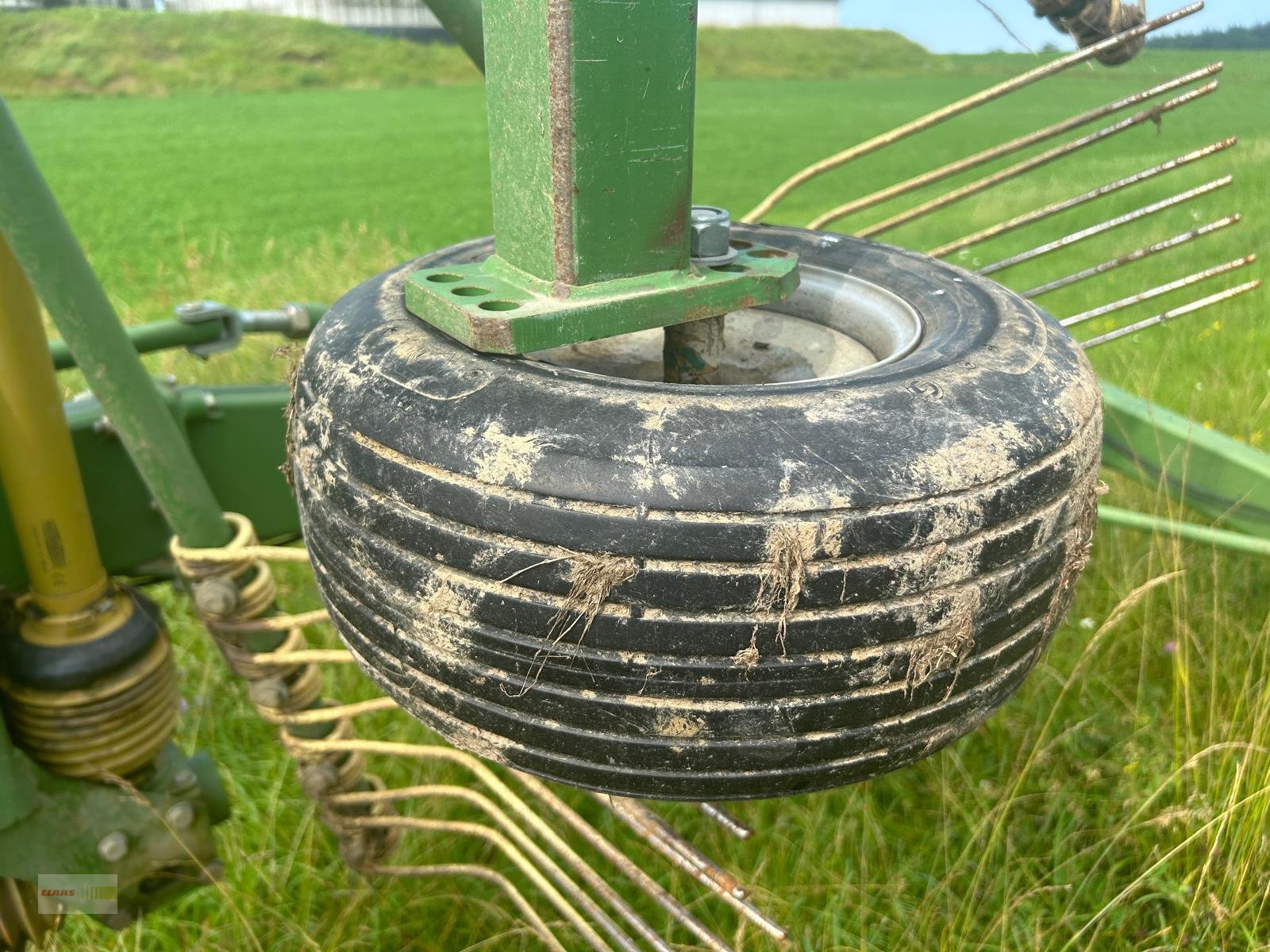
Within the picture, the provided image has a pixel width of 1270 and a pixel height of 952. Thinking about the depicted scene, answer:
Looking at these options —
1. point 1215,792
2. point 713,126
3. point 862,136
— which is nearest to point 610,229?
point 1215,792

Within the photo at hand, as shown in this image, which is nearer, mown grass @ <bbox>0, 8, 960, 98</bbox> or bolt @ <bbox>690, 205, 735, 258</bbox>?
bolt @ <bbox>690, 205, 735, 258</bbox>

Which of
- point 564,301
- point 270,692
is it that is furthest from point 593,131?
point 270,692

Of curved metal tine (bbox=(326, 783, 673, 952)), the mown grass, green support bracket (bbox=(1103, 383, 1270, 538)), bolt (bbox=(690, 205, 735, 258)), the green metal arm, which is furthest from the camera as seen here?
the mown grass

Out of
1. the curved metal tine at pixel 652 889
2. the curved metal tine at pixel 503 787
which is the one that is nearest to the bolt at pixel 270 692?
the curved metal tine at pixel 503 787

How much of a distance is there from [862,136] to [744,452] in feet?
44.9

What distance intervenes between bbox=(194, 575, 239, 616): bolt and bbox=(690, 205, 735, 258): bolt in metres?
0.89

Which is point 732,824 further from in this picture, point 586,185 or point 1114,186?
point 1114,186

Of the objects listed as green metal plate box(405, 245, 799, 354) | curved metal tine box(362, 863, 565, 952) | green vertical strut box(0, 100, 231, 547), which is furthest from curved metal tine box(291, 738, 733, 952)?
green metal plate box(405, 245, 799, 354)

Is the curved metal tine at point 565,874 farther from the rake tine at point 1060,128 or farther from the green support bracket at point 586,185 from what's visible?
the rake tine at point 1060,128

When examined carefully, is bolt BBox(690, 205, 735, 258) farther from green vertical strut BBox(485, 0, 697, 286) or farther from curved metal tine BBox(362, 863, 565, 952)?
curved metal tine BBox(362, 863, 565, 952)

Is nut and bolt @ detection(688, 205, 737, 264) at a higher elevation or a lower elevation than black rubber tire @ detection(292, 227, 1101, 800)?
higher

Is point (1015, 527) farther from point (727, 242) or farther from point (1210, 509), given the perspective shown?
point (1210, 509)

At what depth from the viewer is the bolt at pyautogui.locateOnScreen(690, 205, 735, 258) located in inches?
39.5

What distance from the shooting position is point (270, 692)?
61.4 inches
